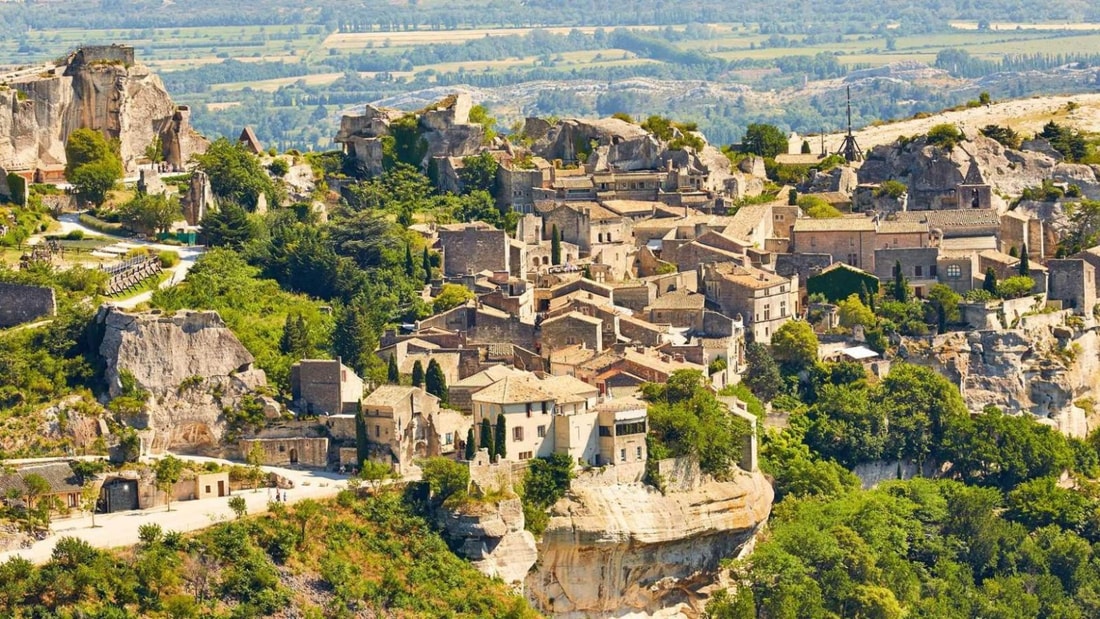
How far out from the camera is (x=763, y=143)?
310 feet

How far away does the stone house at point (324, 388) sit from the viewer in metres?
62.8

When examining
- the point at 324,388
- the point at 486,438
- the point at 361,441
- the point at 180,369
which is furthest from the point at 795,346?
the point at 180,369

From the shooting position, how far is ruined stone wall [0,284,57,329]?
64.9m

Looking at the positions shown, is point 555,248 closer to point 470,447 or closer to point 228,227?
point 228,227

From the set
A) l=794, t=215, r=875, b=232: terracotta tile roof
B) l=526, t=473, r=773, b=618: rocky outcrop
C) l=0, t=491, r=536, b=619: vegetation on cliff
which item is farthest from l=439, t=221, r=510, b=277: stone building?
l=0, t=491, r=536, b=619: vegetation on cliff

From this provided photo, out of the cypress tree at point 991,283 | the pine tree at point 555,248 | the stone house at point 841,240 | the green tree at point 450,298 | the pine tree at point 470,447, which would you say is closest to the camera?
the pine tree at point 470,447

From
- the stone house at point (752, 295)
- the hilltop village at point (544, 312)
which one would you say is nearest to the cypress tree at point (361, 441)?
the hilltop village at point (544, 312)

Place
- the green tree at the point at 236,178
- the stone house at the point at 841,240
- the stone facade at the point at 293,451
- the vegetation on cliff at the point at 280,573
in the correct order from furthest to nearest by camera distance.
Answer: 1. the green tree at the point at 236,178
2. the stone house at the point at 841,240
3. the stone facade at the point at 293,451
4. the vegetation on cliff at the point at 280,573

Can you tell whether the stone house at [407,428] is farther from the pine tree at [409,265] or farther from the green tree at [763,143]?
the green tree at [763,143]

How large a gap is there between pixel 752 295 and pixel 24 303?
775 inches

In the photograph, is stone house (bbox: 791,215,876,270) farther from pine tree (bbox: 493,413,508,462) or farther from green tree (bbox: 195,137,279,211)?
pine tree (bbox: 493,413,508,462)

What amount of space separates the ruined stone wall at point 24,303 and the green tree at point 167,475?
7.56m

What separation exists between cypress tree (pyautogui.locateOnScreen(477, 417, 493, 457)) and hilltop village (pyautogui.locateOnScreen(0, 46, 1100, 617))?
49mm

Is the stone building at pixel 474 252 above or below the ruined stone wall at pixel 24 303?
below
